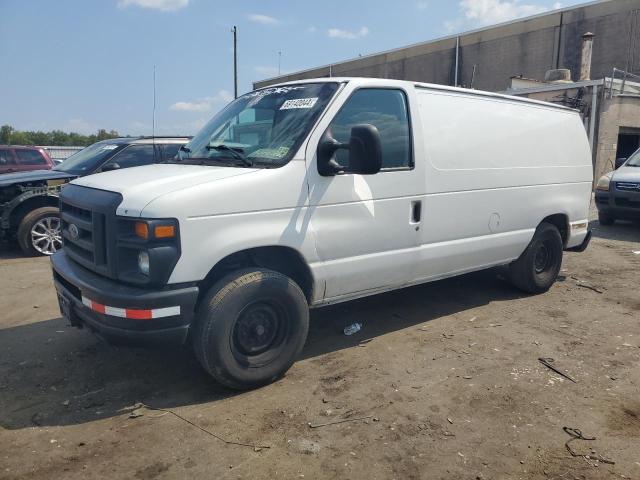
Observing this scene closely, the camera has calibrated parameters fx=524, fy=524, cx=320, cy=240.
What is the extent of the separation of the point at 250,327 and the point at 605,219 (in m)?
9.97

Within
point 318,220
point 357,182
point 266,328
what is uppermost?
point 357,182

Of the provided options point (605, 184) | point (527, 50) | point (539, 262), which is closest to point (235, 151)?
point (539, 262)

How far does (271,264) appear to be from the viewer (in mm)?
3957

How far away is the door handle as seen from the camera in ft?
14.8

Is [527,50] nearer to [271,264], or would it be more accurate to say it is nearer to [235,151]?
[235,151]

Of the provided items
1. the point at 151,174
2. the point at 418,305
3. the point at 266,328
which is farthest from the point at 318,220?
the point at 418,305

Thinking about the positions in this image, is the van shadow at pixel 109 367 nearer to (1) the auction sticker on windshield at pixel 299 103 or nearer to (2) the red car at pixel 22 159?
(1) the auction sticker on windshield at pixel 299 103

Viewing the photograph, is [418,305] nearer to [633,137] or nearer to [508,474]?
[508,474]

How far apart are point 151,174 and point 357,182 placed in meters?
1.54

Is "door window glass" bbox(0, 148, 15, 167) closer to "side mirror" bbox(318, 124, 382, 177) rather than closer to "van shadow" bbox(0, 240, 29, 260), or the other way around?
"van shadow" bbox(0, 240, 29, 260)

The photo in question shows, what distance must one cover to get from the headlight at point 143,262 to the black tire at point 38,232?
5.38 meters

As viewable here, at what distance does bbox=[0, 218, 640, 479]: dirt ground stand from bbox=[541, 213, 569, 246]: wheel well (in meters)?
1.07

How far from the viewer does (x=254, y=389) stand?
12.5 ft

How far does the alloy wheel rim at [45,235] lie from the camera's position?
26.5 ft
